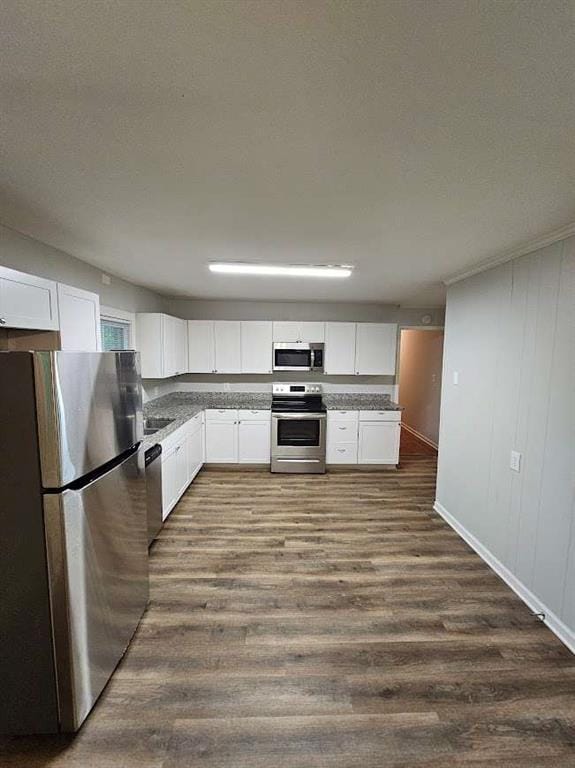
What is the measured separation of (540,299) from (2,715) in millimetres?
3612

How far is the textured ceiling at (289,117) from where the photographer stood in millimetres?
748

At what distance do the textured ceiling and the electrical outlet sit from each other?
60.1 inches

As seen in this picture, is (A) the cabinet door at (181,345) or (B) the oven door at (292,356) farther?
(B) the oven door at (292,356)

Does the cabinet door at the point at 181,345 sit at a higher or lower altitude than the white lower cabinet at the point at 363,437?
higher

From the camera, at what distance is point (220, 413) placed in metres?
4.68

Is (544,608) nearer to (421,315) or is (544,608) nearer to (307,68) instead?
(307,68)

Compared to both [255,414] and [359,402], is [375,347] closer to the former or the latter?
[359,402]

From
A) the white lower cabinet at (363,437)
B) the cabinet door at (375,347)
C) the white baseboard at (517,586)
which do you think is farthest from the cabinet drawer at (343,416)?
the white baseboard at (517,586)

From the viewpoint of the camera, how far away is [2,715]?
55.6 inches

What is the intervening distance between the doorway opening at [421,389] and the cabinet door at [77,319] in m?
4.54

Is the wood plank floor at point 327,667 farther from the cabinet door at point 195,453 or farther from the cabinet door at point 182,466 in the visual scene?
the cabinet door at point 195,453

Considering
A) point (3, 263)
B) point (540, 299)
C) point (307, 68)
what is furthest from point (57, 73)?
point (540, 299)

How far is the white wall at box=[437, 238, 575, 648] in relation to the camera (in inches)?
80.4

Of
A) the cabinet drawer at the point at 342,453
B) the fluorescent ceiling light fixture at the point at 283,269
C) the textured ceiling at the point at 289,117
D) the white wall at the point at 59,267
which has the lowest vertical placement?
the cabinet drawer at the point at 342,453
